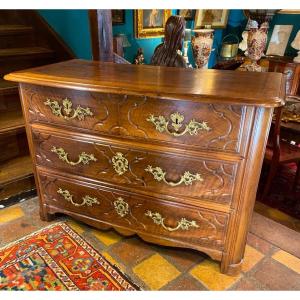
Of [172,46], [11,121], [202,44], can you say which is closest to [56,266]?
[11,121]

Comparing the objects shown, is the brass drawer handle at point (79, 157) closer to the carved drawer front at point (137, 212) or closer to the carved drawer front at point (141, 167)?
the carved drawer front at point (141, 167)

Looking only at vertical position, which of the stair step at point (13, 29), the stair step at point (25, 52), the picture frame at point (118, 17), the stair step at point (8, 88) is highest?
the picture frame at point (118, 17)

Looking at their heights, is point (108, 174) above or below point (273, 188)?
above

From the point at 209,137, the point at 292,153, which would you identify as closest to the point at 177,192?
the point at 209,137

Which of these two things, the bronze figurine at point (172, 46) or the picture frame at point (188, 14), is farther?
the picture frame at point (188, 14)

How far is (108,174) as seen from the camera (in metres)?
1.38

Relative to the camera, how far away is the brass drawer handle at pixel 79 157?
1379 millimetres

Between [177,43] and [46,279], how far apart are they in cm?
141

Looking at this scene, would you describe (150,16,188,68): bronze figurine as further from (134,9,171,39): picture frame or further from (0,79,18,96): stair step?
(134,9,171,39): picture frame

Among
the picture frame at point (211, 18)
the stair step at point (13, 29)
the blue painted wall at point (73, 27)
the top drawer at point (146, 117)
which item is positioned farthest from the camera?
the picture frame at point (211, 18)

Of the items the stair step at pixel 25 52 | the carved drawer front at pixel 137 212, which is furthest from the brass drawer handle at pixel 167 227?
the stair step at pixel 25 52

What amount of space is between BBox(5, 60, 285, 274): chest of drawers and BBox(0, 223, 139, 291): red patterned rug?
18 centimetres

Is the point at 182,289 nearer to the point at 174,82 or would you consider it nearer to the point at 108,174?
the point at 108,174

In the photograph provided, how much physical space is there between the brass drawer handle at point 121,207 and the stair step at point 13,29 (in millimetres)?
1877
